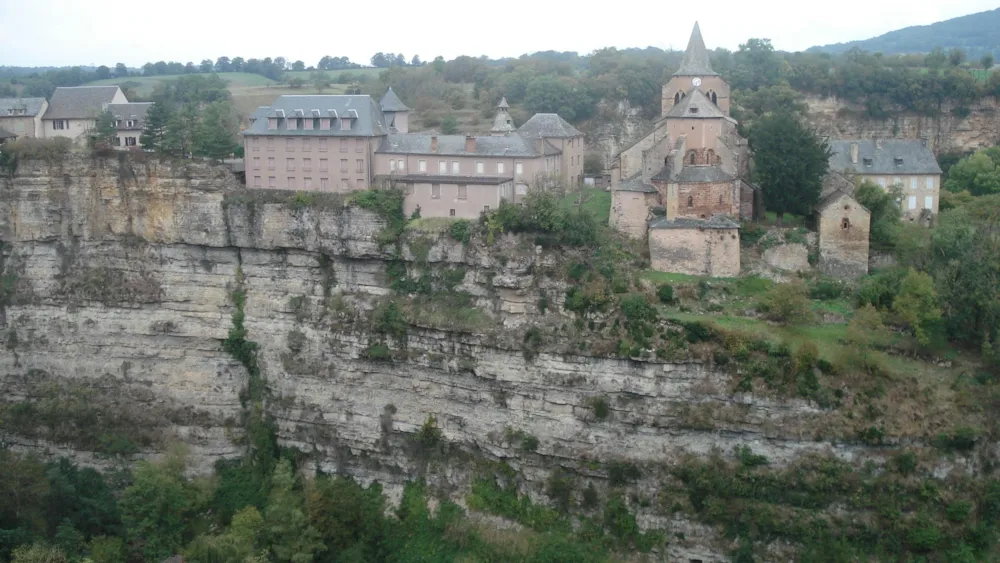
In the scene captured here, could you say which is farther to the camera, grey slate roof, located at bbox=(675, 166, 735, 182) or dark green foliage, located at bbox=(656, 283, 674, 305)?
grey slate roof, located at bbox=(675, 166, 735, 182)

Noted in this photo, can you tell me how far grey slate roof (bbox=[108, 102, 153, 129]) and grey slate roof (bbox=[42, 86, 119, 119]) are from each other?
90cm

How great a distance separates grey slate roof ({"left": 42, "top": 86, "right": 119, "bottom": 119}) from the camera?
54062mm

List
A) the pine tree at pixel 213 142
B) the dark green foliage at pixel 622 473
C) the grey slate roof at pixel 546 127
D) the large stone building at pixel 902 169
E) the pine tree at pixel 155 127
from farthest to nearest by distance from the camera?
the pine tree at pixel 155 127, the grey slate roof at pixel 546 127, the pine tree at pixel 213 142, the large stone building at pixel 902 169, the dark green foliage at pixel 622 473

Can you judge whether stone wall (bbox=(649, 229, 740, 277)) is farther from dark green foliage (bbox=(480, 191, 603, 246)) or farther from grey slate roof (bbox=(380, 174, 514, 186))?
grey slate roof (bbox=(380, 174, 514, 186))

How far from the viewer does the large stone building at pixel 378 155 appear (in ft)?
141

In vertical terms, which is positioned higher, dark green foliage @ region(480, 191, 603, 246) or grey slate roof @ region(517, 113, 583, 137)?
grey slate roof @ region(517, 113, 583, 137)

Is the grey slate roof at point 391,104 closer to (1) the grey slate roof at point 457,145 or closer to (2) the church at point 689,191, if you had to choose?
(1) the grey slate roof at point 457,145

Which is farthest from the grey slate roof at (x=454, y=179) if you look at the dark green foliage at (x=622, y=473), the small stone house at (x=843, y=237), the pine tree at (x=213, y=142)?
the small stone house at (x=843, y=237)

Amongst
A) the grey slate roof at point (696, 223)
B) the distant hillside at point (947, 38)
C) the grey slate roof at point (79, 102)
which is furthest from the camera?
the distant hillside at point (947, 38)

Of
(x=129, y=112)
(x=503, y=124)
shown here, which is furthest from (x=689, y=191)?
(x=129, y=112)

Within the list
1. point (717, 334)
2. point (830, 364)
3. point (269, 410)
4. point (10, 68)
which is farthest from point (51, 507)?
point (10, 68)

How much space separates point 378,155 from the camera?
45125 millimetres

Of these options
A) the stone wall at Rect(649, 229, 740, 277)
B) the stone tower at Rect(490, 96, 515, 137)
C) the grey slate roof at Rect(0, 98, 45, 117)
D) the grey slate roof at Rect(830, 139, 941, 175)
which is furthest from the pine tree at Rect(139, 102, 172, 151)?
the grey slate roof at Rect(830, 139, 941, 175)

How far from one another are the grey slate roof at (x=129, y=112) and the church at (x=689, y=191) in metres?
24.3
